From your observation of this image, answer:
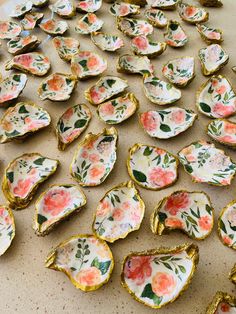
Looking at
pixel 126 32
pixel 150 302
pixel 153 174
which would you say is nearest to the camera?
pixel 150 302

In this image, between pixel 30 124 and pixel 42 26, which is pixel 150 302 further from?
pixel 42 26

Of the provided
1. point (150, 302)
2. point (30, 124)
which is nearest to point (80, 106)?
point (30, 124)

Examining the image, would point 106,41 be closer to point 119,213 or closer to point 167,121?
point 167,121

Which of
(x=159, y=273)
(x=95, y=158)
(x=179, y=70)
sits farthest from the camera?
(x=179, y=70)

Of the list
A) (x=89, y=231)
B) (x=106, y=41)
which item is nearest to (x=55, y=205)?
(x=89, y=231)

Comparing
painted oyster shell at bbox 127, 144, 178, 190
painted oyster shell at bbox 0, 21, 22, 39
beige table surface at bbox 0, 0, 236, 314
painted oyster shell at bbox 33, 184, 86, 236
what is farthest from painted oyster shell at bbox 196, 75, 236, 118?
painted oyster shell at bbox 0, 21, 22, 39

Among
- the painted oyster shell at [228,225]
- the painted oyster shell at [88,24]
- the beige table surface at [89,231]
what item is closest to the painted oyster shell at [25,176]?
the beige table surface at [89,231]

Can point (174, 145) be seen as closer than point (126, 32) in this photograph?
Yes
